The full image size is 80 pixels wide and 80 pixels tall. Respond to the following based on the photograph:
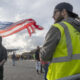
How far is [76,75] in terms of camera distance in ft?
7.37

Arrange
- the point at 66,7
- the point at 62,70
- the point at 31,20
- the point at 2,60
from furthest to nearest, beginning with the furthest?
the point at 31,20
the point at 2,60
the point at 66,7
the point at 62,70

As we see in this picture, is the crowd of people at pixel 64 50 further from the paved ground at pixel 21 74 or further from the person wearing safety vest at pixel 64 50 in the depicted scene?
the paved ground at pixel 21 74

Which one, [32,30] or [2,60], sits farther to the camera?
[32,30]

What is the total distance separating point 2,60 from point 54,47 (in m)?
4.65

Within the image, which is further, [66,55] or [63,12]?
[63,12]

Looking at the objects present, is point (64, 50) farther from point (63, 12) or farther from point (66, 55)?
point (63, 12)

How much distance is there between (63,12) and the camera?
265 centimetres

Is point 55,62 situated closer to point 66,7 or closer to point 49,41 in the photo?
point 49,41

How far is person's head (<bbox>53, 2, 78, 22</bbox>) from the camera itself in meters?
2.65

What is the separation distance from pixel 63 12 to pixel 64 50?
2.01 ft

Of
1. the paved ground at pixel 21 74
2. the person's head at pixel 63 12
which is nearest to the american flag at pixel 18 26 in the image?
the paved ground at pixel 21 74

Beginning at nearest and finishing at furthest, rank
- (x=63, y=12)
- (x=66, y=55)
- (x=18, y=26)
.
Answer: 1. (x=66, y=55)
2. (x=63, y=12)
3. (x=18, y=26)

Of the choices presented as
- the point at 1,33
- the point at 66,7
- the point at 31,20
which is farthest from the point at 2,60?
the point at 31,20

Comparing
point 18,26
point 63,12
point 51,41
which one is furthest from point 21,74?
point 51,41
